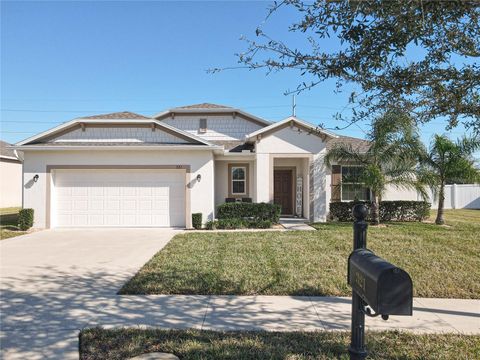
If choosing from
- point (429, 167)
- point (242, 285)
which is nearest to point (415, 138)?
point (429, 167)

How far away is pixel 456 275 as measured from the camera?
23.6 ft

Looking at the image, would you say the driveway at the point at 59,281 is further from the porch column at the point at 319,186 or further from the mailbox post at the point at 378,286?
the porch column at the point at 319,186

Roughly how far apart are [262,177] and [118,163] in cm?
641

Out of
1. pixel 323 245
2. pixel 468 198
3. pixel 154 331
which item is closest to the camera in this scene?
pixel 154 331

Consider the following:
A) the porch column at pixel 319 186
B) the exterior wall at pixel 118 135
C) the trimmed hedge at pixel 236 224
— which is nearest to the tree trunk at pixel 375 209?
the porch column at pixel 319 186

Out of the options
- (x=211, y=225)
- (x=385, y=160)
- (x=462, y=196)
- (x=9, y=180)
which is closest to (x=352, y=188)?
(x=385, y=160)

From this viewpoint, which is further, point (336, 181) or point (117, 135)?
point (336, 181)

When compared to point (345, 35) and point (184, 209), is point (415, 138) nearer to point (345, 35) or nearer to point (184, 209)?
point (184, 209)

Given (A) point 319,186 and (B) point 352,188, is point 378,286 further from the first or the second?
(B) point 352,188

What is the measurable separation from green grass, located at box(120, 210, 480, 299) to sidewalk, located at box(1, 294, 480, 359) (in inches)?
16.2

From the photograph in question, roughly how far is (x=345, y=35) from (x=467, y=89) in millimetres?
1302

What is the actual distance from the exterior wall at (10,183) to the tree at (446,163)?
27.4 meters

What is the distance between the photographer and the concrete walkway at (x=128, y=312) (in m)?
4.60

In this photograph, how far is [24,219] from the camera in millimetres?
14297
